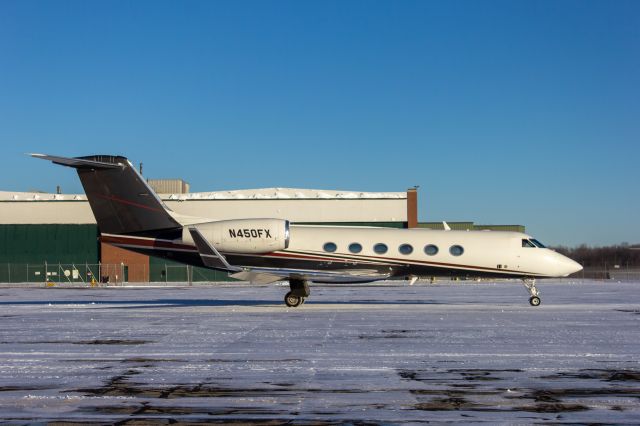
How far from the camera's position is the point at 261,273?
2270 centimetres

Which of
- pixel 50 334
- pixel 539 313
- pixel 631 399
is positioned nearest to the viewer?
pixel 631 399

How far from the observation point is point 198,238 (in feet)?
74.8

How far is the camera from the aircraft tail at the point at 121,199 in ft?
77.7

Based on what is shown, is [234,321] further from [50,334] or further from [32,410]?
[32,410]

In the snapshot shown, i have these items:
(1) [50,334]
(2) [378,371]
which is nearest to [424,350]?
(2) [378,371]

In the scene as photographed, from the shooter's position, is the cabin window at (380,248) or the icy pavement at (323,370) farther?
the cabin window at (380,248)

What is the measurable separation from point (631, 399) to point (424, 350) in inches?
188

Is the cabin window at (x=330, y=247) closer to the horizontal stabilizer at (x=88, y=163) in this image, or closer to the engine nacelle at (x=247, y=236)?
the engine nacelle at (x=247, y=236)

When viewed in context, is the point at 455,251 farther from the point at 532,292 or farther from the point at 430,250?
the point at 532,292

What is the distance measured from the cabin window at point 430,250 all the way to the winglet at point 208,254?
6.63 metres

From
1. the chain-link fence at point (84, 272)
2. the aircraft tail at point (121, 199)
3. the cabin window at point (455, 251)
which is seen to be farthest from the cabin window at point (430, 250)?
the chain-link fence at point (84, 272)

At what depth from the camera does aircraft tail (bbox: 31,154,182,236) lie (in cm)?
2367

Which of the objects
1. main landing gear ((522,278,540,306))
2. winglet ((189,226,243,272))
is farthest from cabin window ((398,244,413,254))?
winglet ((189,226,243,272))

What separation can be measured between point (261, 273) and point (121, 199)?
5.70m
